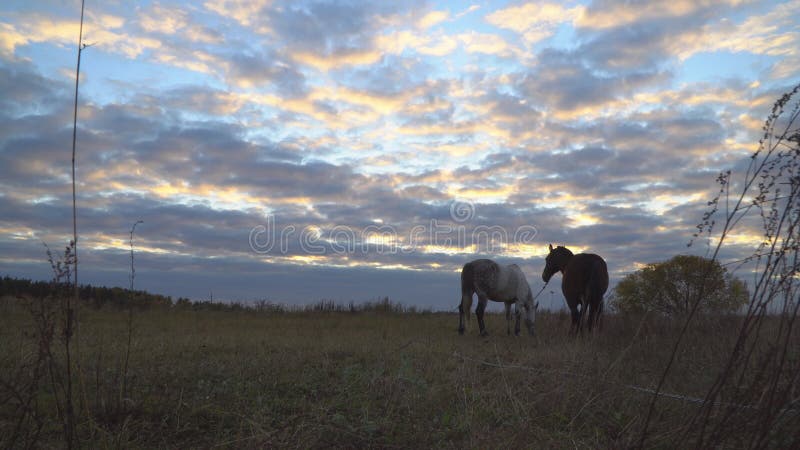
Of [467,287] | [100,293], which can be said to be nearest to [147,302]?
[100,293]

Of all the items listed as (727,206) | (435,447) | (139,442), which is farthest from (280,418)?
(727,206)

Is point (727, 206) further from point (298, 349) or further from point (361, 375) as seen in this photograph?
point (298, 349)

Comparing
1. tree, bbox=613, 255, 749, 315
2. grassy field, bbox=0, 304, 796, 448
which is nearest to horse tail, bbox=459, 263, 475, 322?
tree, bbox=613, 255, 749, 315

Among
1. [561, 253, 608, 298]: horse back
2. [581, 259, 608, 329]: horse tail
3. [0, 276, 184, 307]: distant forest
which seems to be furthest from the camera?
[0, 276, 184, 307]: distant forest

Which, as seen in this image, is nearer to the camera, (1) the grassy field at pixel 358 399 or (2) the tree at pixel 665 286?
(1) the grassy field at pixel 358 399

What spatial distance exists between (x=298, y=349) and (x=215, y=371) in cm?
235

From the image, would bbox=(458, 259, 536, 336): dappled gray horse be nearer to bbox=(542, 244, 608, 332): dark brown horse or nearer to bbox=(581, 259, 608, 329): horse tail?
bbox=(542, 244, 608, 332): dark brown horse

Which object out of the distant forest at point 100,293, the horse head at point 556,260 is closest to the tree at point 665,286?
the horse head at point 556,260

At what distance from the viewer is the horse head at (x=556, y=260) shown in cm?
1555

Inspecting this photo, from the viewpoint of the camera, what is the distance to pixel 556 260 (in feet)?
51.4

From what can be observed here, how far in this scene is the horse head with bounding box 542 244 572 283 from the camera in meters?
15.5

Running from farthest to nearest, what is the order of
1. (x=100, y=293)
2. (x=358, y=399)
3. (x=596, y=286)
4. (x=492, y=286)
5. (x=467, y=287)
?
(x=100, y=293)
(x=467, y=287)
(x=492, y=286)
(x=596, y=286)
(x=358, y=399)

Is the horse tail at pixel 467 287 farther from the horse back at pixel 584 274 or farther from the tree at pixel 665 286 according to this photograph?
the tree at pixel 665 286

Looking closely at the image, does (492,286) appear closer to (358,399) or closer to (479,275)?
(479,275)
